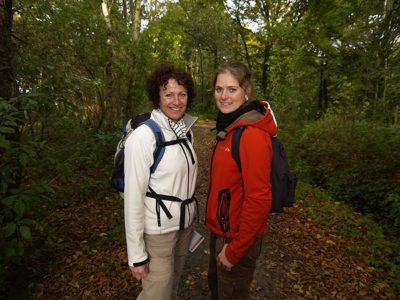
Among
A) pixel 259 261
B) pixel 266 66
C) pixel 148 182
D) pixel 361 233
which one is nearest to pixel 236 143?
pixel 148 182

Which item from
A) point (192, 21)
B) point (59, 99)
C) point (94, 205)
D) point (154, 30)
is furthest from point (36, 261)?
point (192, 21)

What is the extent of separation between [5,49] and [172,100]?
7.24ft

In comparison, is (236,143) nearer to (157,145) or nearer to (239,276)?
(157,145)

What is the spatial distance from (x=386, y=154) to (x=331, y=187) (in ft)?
5.19

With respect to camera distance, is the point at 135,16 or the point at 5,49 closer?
the point at 5,49

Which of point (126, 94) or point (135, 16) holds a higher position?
point (135, 16)

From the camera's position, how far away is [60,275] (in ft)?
11.0

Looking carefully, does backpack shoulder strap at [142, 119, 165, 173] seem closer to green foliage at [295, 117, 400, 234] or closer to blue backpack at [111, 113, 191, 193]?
blue backpack at [111, 113, 191, 193]

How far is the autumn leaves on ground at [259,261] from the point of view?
334 cm

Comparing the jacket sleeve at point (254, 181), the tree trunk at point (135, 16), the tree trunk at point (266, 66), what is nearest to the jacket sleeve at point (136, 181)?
the jacket sleeve at point (254, 181)

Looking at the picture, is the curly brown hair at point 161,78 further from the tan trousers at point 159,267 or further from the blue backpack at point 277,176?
the tan trousers at point 159,267

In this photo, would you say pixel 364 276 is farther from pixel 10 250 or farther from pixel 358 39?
pixel 358 39

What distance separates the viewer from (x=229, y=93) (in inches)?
85.3

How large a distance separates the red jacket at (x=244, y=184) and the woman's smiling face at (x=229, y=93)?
19 centimetres
